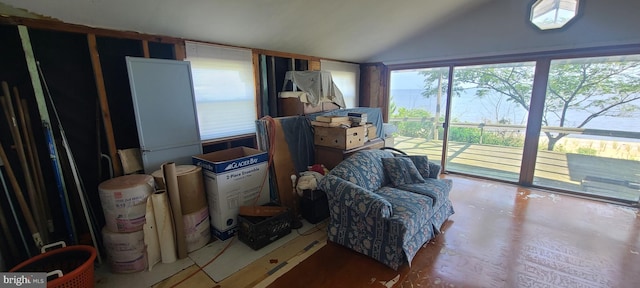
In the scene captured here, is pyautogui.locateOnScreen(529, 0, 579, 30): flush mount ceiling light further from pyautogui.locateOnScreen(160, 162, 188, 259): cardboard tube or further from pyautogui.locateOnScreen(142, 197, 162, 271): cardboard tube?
pyautogui.locateOnScreen(142, 197, 162, 271): cardboard tube

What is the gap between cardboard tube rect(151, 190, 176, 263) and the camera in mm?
2162

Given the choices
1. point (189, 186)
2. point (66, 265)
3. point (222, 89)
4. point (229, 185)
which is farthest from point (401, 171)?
point (66, 265)

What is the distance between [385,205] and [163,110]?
2.26 m

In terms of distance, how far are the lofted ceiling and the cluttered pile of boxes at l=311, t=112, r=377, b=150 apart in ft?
3.86

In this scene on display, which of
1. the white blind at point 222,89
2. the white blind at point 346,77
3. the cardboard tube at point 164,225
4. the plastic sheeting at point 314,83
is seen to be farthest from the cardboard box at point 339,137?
the cardboard tube at point 164,225

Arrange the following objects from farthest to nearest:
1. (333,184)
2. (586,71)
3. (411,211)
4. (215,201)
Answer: (586,71) → (215,201) → (333,184) → (411,211)

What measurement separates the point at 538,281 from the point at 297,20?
11.1 ft

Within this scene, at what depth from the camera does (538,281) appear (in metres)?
2.06

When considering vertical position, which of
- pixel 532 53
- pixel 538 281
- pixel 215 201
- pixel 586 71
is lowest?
pixel 538 281

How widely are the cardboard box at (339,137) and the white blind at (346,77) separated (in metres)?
1.58

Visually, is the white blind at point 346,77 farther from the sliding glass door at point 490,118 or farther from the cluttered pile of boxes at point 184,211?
the cluttered pile of boxes at point 184,211

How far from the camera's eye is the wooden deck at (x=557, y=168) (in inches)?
141

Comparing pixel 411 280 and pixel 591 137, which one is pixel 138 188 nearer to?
pixel 411 280

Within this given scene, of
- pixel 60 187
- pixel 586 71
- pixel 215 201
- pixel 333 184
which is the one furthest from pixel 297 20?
pixel 586 71
